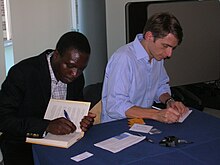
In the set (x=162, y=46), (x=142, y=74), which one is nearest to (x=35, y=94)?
(x=142, y=74)

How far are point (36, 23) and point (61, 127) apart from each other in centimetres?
231

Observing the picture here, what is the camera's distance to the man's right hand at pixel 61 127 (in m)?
1.74

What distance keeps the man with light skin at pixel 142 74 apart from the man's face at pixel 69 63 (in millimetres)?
264

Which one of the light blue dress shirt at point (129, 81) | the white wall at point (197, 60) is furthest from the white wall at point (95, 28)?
the light blue dress shirt at point (129, 81)

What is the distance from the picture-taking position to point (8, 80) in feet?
6.26

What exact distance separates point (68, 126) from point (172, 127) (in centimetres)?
55

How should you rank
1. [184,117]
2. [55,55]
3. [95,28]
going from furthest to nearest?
1. [95,28]
2. [184,117]
3. [55,55]

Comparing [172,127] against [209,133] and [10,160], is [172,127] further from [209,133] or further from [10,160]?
[10,160]

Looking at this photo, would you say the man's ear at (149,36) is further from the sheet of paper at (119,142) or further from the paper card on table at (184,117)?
the sheet of paper at (119,142)

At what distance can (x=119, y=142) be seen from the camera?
1.69 m

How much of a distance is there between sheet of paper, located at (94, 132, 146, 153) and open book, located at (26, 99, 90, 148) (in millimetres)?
141

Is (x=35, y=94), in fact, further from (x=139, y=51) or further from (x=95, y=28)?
(x=95, y=28)

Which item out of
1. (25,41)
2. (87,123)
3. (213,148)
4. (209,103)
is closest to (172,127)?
(213,148)

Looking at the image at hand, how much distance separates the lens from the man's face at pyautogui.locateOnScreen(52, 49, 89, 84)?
185 centimetres
